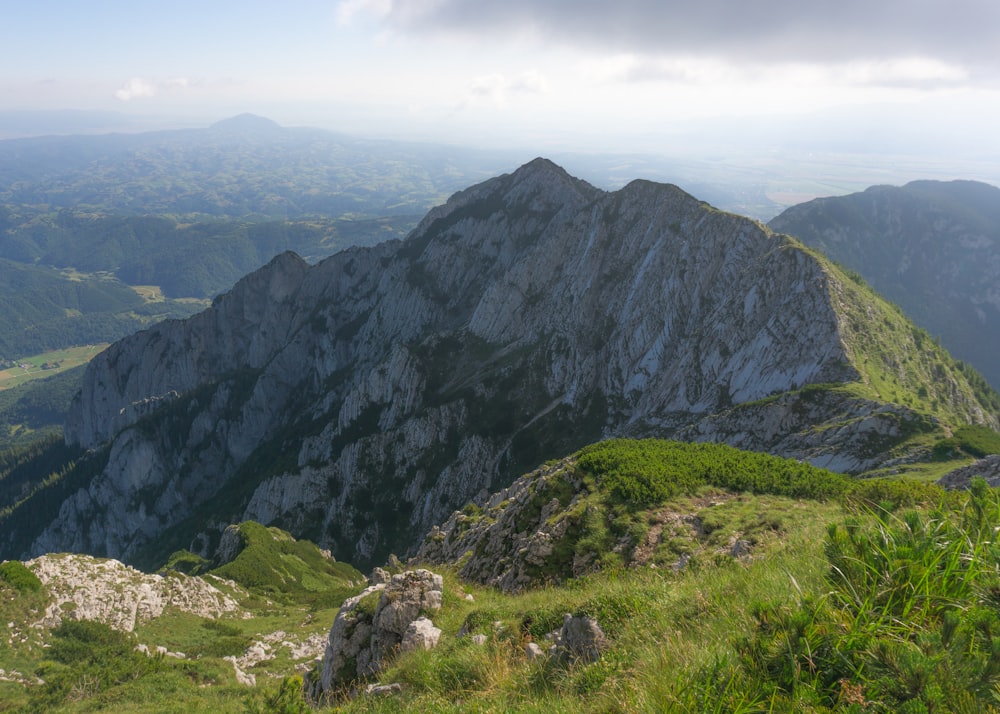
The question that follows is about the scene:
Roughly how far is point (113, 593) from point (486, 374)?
7111cm

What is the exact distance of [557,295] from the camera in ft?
374

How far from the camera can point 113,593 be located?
51.2m

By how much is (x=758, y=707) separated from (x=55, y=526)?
211m

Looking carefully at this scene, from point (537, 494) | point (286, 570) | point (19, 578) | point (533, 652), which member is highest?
point (533, 652)

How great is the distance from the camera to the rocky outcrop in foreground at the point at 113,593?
156 ft

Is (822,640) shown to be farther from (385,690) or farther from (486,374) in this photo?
(486,374)

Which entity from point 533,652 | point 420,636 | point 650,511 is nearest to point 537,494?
point 650,511

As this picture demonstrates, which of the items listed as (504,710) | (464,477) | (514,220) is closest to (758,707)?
(504,710)

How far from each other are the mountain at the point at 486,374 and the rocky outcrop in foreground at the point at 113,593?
37624mm

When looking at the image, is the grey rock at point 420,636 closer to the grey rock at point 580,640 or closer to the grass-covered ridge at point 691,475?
the grey rock at point 580,640

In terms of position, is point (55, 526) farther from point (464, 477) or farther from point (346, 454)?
point (464, 477)

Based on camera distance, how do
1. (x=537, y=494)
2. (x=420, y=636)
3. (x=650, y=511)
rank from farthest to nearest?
(x=537, y=494)
(x=650, y=511)
(x=420, y=636)

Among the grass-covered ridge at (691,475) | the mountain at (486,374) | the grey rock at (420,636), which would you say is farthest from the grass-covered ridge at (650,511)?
the mountain at (486,374)

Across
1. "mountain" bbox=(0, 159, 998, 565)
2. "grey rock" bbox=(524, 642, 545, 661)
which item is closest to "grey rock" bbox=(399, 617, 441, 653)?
"grey rock" bbox=(524, 642, 545, 661)
